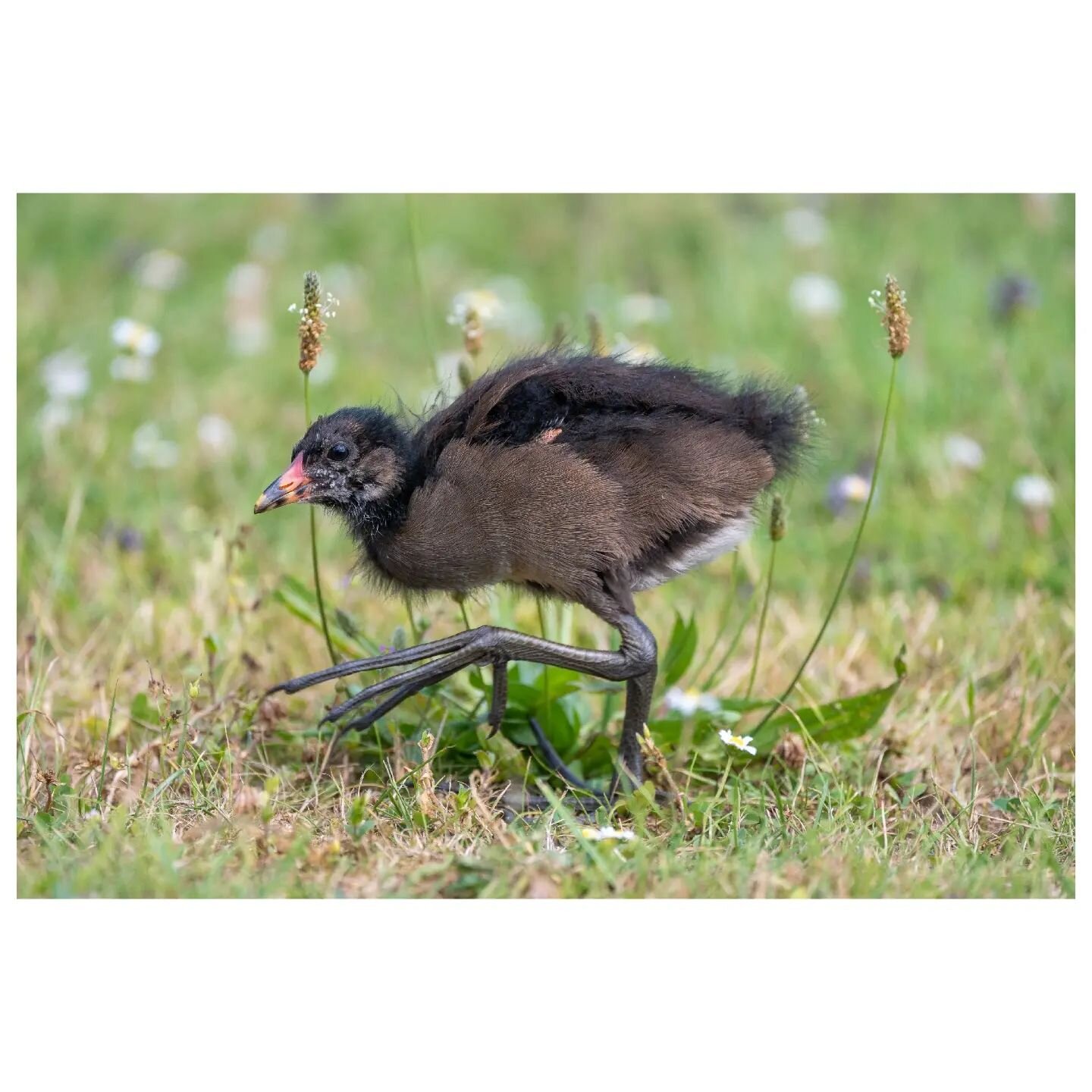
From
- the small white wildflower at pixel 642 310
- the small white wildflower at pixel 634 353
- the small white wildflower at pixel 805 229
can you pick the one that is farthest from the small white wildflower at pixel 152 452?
the small white wildflower at pixel 805 229

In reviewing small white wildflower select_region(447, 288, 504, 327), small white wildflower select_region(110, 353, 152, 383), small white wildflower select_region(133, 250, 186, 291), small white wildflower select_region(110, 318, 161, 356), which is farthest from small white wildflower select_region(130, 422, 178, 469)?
small white wildflower select_region(447, 288, 504, 327)

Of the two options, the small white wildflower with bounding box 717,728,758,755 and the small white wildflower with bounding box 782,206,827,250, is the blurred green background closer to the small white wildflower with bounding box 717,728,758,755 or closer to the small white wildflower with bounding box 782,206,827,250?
the small white wildflower with bounding box 782,206,827,250

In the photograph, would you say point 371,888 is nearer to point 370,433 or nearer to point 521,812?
point 521,812

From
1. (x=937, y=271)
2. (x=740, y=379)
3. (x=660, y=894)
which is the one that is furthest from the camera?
(x=937, y=271)

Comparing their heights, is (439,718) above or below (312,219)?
below

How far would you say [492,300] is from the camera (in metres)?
3.87

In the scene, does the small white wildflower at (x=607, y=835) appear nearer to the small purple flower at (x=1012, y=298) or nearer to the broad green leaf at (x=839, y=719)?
the broad green leaf at (x=839, y=719)

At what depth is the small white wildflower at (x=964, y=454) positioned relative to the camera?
17.1ft

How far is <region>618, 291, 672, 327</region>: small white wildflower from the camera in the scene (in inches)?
229

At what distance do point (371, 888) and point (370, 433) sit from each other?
1.09 meters

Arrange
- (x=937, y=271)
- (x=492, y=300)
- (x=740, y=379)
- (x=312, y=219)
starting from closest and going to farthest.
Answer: (x=740, y=379) < (x=492, y=300) < (x=937, y=271) < (x=312, y=219)

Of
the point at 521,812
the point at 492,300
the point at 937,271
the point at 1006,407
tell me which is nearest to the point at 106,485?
the point at 492,300

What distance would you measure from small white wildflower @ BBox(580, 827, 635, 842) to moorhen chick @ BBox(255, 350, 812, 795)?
28cm

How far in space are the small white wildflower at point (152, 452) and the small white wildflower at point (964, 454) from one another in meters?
2.96
